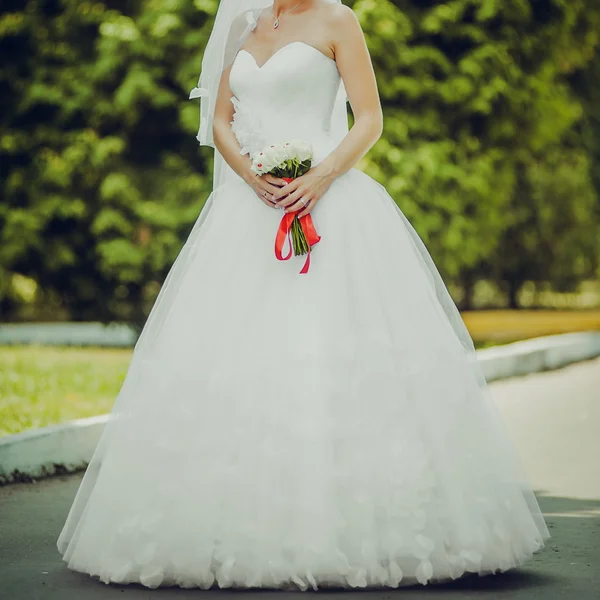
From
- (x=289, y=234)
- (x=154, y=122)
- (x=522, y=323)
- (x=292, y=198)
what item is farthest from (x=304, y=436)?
(x=522, y=323)

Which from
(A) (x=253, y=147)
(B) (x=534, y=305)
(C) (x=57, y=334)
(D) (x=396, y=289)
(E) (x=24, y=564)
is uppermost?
(A) (x=253, y=147)

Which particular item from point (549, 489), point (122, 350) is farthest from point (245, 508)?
point (122, 350)

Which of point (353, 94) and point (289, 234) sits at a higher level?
point (353, 94)

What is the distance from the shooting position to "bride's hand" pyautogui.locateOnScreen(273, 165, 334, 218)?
5.09m

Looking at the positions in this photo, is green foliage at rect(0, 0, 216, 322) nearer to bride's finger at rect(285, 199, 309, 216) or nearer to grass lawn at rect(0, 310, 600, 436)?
grass lawn at rect(0, 310, 600, 436)

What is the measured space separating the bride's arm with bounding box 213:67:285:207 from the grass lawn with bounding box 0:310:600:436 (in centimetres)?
399

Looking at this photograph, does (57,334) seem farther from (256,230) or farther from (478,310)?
(478,310)

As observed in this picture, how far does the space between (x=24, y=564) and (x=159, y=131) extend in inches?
564

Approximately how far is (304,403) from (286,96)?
1.35 m

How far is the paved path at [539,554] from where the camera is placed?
4668 millimetres

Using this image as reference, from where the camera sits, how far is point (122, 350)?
61.4 ft

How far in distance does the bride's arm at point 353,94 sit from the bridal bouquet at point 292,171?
0.26ft

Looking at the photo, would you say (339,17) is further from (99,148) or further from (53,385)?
(99,148)

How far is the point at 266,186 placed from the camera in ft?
17.0
